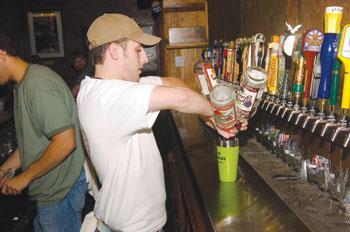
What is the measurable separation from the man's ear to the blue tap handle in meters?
0.78

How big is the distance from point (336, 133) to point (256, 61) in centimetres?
73

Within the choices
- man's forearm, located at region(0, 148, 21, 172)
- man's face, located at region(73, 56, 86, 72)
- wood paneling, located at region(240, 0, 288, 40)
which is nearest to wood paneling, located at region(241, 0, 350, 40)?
wood paneling, located at region(240, 0, 288, 40)

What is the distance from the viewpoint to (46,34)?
6766 mm

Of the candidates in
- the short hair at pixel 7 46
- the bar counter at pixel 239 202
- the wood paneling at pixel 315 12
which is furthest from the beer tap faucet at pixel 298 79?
the short hair at pixel 7 46

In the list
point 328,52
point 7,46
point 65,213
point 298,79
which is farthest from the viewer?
point 65,213

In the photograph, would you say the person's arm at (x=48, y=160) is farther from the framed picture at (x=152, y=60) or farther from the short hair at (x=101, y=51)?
the framed picture at (x=152, y=60)

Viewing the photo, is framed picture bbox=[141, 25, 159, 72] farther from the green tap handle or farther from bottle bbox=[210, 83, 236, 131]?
the green tap handle

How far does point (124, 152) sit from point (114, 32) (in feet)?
1.59

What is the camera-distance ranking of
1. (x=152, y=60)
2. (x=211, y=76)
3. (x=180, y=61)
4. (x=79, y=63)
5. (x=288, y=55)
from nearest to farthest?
(x=288, y=55) → (x=211, y=76) → (x=180, y=61) → (x=79, y=63) → (x=152, y=60)

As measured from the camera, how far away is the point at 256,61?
185 cm

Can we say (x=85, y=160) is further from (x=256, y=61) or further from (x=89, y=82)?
(x=256, y=61)

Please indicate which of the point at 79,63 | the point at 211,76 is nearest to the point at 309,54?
the point at 211,76

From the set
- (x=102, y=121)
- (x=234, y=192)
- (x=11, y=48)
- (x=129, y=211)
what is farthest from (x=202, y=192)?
(x=11, y=48)

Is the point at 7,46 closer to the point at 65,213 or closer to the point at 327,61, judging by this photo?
the point at 65,213
